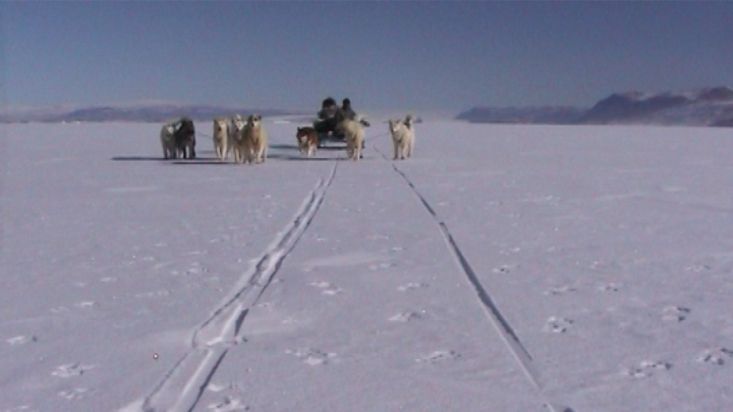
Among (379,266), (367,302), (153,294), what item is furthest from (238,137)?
(367,302)

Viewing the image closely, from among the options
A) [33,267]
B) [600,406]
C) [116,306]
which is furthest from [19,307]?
[600,406]

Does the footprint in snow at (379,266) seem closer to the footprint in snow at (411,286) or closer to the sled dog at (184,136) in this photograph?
the footprint in snow at (411,286)

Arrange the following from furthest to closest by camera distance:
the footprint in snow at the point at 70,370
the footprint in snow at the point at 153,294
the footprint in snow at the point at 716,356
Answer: the footprint in snow at the point at 153,294, the footprint in snow at the point at 716,356, the footprint in snow at the point at 70,370

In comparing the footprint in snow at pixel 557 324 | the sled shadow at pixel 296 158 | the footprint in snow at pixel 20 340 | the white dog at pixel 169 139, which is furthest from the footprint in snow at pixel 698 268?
the white dog at pixel 169 139

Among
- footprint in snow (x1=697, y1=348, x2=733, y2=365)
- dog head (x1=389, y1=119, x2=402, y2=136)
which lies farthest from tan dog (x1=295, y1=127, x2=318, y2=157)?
footprint in snow (x1=697, y1=348, x2=733, y2=365)

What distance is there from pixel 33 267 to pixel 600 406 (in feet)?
15.9

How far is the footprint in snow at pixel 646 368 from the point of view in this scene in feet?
13.1

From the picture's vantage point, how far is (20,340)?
4672mm

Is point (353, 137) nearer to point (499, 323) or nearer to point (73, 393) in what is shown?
point (499, 323)

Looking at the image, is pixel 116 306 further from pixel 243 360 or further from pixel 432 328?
pixel 432 328

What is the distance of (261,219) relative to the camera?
9398 mm

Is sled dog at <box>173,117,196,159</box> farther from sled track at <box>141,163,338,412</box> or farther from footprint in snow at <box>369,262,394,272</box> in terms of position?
footprint in snow at <box>369,262,394,272</box>

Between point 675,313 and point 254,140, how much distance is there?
538 inches

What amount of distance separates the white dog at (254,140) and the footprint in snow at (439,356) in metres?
13.4
